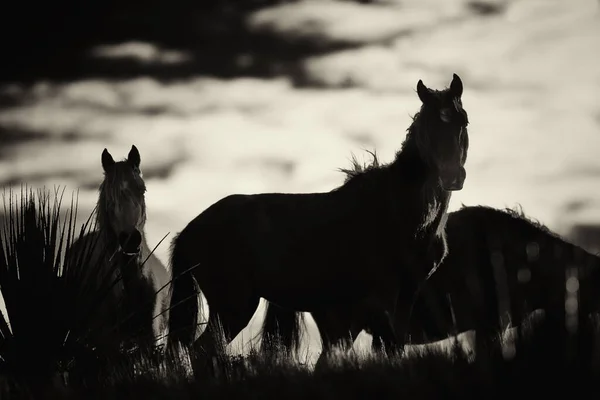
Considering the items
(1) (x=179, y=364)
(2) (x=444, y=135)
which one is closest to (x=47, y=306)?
(1) (x=179, y=364)

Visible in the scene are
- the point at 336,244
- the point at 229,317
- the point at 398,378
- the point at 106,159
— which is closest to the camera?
the point at 398,378

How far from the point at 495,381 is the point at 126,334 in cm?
355

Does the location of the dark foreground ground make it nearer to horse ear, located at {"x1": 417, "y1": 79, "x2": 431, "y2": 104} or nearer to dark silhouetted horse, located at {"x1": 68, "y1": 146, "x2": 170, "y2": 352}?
dark silhouetted horse, located at {"x1": 68, "y1": 146, "x2": 170, "y2": 352}

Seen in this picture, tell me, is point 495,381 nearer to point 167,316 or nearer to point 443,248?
point 443,248

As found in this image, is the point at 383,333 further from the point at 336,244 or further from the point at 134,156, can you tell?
the point at 134,156

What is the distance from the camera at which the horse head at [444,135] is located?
668 cm

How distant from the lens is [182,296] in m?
8.02

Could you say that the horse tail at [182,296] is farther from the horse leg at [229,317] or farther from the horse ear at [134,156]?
the horse ear at [134,156]

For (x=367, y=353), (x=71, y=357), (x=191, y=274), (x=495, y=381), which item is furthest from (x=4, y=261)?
(x=495, y=381)

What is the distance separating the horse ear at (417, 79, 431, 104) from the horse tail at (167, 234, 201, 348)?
9.11ft

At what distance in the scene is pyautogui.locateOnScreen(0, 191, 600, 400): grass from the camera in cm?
429

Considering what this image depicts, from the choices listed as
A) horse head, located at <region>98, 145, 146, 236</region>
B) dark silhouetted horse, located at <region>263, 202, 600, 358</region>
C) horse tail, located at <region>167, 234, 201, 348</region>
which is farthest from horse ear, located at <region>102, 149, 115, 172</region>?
dark silhouetted horse, located at <region>263, 202, 600, 358</region>

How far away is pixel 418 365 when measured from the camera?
4.87 meters

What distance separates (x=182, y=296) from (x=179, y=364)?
2035 mm
